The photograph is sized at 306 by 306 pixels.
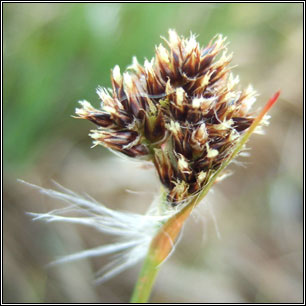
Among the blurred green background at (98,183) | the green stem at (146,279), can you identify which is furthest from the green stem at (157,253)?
the blurred green background at (98,183)

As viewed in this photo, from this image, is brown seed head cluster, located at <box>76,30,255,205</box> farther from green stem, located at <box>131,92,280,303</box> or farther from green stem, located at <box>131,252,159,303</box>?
green stem, located at <box>131,252,159,303</box>

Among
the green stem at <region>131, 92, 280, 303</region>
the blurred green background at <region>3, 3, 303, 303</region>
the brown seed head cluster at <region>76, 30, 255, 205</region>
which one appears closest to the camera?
the brown seed head cluster at <region>76, 30, 255, 205</region>

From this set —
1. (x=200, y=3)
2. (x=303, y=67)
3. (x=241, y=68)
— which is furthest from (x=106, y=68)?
(x=303, y=67)

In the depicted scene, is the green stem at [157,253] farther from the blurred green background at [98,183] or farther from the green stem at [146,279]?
the blurred green background at [98,183]

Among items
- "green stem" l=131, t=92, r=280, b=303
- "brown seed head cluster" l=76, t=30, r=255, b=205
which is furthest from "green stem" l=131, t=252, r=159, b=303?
"brown seed head cluster" l=76, t=30, r=255, b=205

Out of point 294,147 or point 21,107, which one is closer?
point 21,107

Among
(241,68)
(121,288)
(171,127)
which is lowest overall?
(121,288)

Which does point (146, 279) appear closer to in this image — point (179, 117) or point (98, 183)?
point (179, 117)

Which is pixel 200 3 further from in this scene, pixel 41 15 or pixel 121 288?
pixel 121 288
